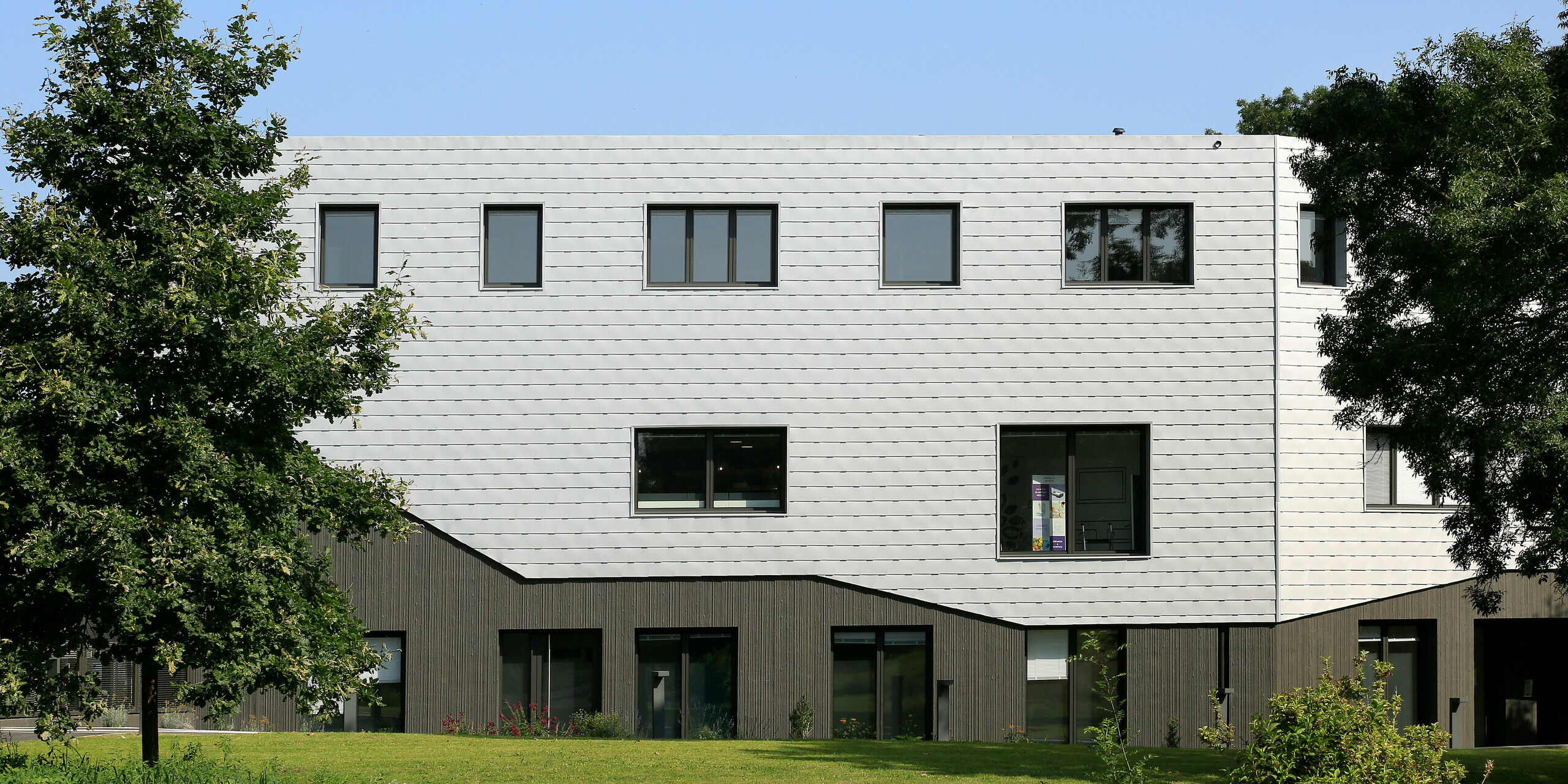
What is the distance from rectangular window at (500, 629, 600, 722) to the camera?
65.0ft

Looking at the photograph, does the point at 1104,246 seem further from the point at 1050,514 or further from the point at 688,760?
the point at 688,760

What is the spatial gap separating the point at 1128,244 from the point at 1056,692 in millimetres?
6624

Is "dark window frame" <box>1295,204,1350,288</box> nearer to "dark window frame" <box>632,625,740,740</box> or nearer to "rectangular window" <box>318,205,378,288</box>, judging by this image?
"dark window frame" <box>632,625,740,740</box>

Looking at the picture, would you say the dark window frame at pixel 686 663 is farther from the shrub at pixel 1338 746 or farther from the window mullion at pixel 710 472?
the shrub at pixel 1338 746

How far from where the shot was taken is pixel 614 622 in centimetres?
1972

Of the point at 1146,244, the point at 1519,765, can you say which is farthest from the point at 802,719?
the point at 1519,765

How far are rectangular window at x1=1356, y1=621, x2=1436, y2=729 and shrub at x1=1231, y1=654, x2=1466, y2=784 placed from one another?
33.0 ft

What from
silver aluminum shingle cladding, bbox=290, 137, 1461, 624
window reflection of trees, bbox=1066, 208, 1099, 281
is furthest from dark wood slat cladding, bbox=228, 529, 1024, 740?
window reflection of trees, bbox=1066, 208, 1099, 281

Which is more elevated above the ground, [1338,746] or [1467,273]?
[1467,273]

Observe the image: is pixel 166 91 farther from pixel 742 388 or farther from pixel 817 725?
pixel 817 725

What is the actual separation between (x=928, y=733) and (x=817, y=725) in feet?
5.24

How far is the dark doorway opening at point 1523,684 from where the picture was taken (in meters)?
21.8

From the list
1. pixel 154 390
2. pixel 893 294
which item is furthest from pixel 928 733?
pixel 154 390

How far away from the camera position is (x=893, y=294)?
66.1 ft
